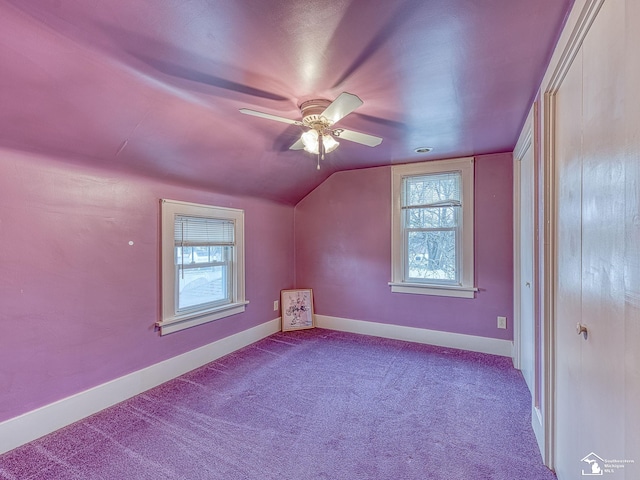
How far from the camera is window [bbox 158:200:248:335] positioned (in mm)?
2908

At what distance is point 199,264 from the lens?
3.29 meters

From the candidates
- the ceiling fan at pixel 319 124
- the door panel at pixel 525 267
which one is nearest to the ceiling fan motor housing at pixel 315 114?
the ceiling fan at pixel 319 124

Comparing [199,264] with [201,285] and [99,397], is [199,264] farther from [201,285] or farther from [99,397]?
[99,397]

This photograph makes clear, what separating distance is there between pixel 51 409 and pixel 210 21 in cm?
254

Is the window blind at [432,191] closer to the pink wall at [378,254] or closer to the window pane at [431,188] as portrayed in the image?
the window pane at [431,188]

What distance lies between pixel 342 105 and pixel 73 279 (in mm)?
2169

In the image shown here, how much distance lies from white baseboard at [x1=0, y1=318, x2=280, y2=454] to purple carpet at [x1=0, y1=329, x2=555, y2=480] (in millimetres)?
71

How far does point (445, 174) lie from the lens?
3.71m

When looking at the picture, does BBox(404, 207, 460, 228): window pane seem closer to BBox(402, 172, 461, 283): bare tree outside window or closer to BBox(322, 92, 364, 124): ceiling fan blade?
BBox(402, 172, 461, 283): bare tree outside window

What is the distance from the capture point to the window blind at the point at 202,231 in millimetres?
3051

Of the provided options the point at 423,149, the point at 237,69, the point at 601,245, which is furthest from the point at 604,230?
the point at 423,149

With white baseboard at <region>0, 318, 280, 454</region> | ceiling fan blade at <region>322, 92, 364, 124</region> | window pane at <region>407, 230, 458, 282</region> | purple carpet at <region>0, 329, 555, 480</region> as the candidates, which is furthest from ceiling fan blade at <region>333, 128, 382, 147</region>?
white baseboard at <region>0, 318, 280, 454</region>

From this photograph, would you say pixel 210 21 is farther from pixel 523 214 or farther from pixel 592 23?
pixel 523 214

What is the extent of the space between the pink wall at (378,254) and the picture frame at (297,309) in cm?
12
